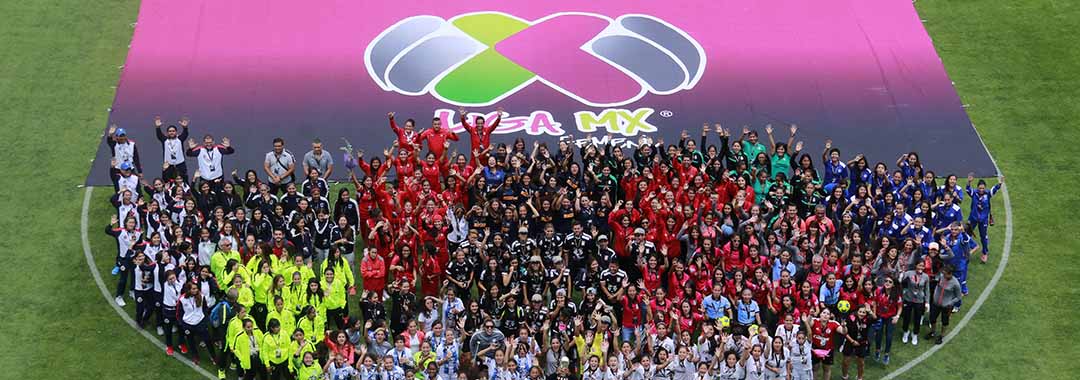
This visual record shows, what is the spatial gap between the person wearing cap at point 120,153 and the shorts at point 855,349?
1088 cm

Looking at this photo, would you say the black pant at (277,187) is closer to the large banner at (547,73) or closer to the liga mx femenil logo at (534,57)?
the large banner at (547,73)

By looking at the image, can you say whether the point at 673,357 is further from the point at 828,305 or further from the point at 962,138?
the point at 962,138

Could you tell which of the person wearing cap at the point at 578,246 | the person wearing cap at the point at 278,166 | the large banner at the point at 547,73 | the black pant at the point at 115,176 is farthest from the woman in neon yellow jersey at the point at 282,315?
the large banner at the point at 547,73

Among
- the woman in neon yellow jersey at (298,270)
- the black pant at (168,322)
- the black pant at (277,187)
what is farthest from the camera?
the black pant at (277,187)

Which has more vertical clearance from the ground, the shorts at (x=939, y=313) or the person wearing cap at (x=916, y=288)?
the person wearing cap at (x=916, y=288)

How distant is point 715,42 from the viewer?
27.8 m

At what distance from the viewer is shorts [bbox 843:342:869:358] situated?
20.1m

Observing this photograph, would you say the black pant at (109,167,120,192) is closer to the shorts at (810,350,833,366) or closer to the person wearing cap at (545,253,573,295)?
the person wearing cap at (545,253,573,295)

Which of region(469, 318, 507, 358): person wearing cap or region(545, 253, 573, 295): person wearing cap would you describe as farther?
region(545, 253, 573, 295): person wearing cap

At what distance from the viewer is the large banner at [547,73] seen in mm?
25578

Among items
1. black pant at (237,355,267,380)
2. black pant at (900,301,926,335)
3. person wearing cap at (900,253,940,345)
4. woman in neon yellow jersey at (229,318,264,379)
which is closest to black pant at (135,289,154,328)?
black pant at (237,355,267,380)

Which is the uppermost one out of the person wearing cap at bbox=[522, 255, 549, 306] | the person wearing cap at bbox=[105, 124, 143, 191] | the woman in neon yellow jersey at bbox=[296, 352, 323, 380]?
the person wearing cap at bbox=[105, 124, 143, 191]

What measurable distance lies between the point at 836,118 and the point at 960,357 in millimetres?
6071

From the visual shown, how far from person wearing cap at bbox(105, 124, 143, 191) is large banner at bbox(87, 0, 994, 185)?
1.07 metres
